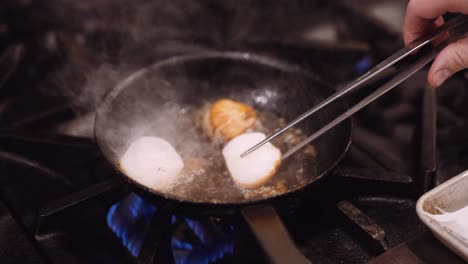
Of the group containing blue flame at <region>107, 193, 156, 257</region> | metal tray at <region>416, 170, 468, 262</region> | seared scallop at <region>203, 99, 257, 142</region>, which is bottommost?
metal tray at <region>416, 170, 468, 262</region>

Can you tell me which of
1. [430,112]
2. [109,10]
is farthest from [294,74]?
[109,10]

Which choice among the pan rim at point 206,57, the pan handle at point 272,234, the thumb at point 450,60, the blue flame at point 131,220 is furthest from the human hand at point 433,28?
the blue flame at point 131,220

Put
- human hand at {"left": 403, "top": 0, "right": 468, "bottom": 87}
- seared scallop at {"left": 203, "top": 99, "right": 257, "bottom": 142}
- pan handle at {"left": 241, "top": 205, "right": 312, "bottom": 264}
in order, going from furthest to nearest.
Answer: seared scallop at {"left": 203, "top": 99, "right": 257, "bottom": 142} → human hand at {"left": 403, "top": 0, "right": 468, "bottom": 87} → pan handle at {"left": 241, "top": 205, "right": 312, "bottom": 264}

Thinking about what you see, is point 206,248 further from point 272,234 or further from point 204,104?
point 204,104

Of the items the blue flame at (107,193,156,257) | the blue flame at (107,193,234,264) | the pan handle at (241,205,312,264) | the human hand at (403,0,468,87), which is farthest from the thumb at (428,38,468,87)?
the blue flame at (107,193,156,257)

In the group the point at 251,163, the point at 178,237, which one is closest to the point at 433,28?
the point at 251,163

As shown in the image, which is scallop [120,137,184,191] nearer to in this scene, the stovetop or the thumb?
the stovetop
